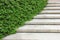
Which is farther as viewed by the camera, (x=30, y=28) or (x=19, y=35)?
(x=30, y=28)

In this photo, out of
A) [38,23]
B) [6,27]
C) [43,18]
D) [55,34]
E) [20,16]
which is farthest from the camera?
[43,18]

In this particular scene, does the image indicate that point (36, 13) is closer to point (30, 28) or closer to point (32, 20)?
point (32, 20)

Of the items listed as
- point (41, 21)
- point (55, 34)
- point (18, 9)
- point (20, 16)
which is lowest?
point (55, 34)

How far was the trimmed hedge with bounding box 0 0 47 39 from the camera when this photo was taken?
2498 millimetres

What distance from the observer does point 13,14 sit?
270cm

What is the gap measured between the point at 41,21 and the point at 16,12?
791mm

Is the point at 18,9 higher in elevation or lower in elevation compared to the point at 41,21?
higher

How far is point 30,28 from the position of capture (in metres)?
2.86

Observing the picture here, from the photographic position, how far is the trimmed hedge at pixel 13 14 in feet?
8.20

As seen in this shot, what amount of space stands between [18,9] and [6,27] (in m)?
0.57

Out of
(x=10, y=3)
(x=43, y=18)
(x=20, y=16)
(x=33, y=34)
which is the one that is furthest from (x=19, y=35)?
(x=43, y=18)

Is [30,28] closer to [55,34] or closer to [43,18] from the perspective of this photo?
[55,34]

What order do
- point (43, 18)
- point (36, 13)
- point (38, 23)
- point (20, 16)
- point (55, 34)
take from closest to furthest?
point (55, 34) → point (20, 16) → point (38, 23) → point (43, 18) → point (36, 13)

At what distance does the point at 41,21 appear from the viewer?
3.23m
